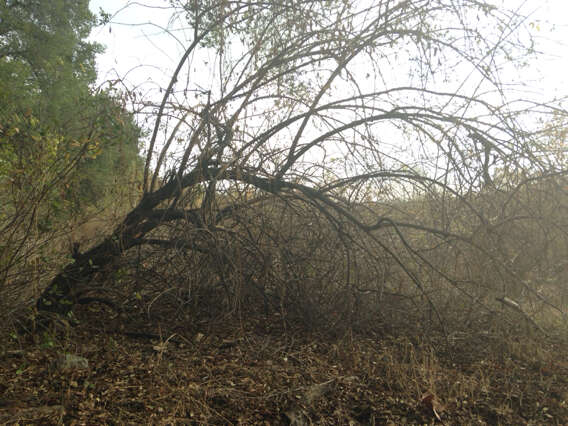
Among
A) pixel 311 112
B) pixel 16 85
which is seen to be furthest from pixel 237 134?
pixel 16 85

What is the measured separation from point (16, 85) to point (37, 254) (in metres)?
7.64

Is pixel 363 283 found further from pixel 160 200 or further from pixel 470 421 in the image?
pixel 160 200

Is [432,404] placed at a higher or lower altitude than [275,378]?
higher

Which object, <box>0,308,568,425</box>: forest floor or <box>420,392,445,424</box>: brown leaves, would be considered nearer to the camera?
<box>0,308,568,425</box>: forest floor

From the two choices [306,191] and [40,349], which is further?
[306,191]

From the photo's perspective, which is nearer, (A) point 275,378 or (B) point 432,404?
(B) point 432,404

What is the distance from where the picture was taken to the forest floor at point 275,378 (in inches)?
99.3

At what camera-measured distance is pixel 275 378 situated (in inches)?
118

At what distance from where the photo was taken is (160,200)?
12.6ft

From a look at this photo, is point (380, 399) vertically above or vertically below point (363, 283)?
below

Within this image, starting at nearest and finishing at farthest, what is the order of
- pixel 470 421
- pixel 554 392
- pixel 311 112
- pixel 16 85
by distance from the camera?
pixel 470 421 < pixel 554 392 < pixel 311 112 < pixel 16 85

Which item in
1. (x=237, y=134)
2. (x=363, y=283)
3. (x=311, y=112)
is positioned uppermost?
(x=311, y=112)

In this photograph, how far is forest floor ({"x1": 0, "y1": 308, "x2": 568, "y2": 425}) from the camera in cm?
252

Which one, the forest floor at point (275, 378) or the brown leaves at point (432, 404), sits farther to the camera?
Answer: the brown leaves at point (432, 404)
